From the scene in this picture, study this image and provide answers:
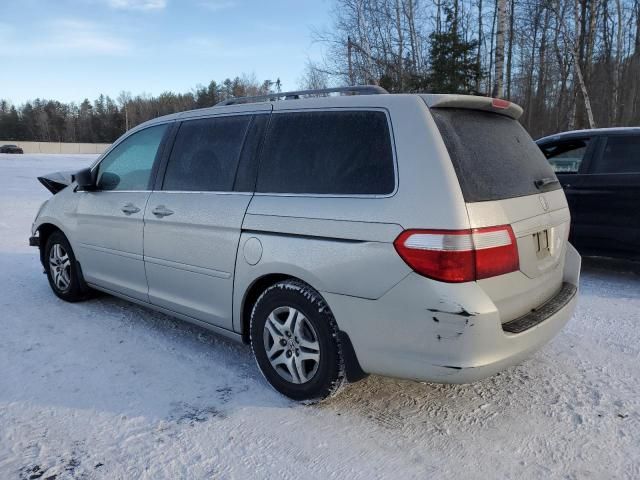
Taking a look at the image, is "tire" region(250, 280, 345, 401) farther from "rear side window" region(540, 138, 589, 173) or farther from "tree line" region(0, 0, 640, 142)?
"tree line" region(0, 0, 640, 142)

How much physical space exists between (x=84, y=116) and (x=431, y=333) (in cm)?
11666

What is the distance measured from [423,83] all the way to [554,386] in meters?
20.7

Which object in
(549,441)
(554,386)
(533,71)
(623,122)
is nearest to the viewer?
(549,441)

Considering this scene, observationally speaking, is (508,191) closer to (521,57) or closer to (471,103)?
(471,103)

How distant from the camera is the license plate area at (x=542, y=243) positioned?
2.79m

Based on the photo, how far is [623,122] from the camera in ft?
109

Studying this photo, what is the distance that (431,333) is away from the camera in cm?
237

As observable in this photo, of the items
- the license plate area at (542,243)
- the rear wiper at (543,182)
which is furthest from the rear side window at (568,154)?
the license plate area at (542,243)

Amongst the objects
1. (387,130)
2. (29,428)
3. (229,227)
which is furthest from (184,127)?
(29,428)

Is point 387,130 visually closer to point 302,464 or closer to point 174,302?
point 302,464

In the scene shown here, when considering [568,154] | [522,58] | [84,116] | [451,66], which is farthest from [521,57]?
[84,116]

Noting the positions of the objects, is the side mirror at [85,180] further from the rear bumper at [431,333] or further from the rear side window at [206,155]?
the rear bumper at [431,333]

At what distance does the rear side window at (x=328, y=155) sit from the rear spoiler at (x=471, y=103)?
0.27 metres

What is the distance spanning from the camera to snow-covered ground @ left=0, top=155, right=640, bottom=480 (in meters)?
2.37
